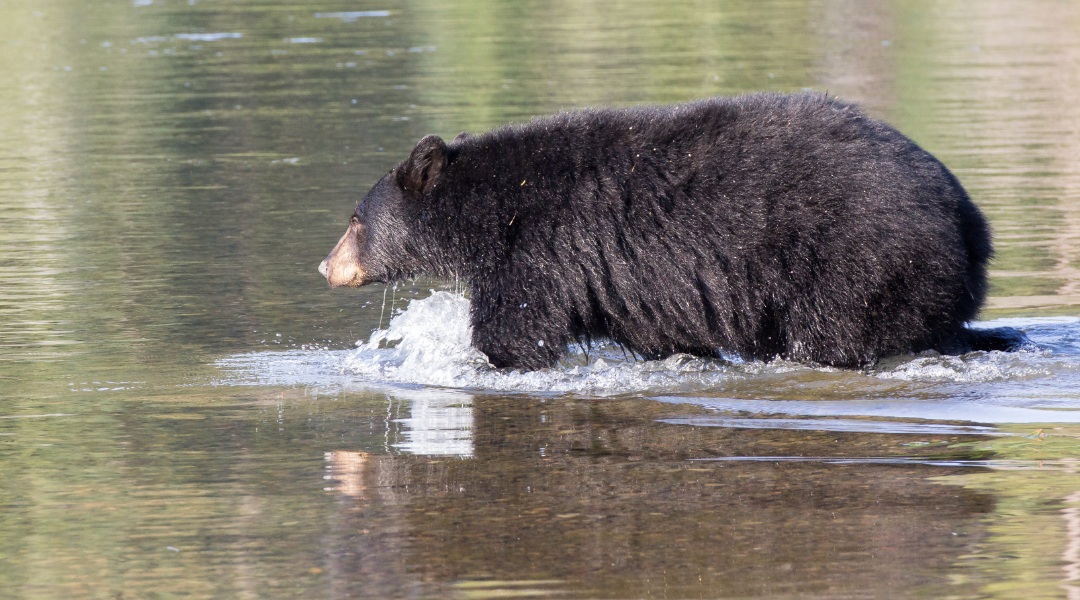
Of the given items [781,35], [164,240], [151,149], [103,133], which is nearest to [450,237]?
[164,240]

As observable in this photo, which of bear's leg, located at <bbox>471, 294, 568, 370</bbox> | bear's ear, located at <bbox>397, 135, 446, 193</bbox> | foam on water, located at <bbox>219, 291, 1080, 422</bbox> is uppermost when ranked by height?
bear's ear, located at <bbox>397, 135, 446, 193</bbox>

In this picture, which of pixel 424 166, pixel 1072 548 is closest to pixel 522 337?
pixel 424 166

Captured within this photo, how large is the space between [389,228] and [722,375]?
7.56 ft

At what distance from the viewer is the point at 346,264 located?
339 inches

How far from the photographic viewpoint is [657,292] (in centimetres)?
746

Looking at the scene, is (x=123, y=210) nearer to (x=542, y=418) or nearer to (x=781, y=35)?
(x=542, y=418)

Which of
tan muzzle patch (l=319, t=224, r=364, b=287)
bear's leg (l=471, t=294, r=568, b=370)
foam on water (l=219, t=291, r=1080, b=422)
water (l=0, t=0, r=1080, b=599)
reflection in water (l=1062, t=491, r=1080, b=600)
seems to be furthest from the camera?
tan muzzle patch (l=319, t=224, r=364, b=287)

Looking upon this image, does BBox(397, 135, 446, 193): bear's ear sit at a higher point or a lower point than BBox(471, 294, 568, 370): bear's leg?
higher

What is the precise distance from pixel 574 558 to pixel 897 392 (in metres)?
2.80

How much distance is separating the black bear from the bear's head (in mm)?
33

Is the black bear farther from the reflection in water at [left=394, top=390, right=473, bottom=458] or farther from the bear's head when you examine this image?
the reflection in water at [left=394, top=390, right=473, bottom=458]

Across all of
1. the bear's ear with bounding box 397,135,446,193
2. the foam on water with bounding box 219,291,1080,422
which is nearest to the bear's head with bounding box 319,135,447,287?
the bear's ear with bounding box 397,135,446,193

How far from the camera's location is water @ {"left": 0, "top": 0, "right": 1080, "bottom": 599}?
15.7ft

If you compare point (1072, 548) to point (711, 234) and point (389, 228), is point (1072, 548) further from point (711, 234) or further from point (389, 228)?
point (389, 228)
